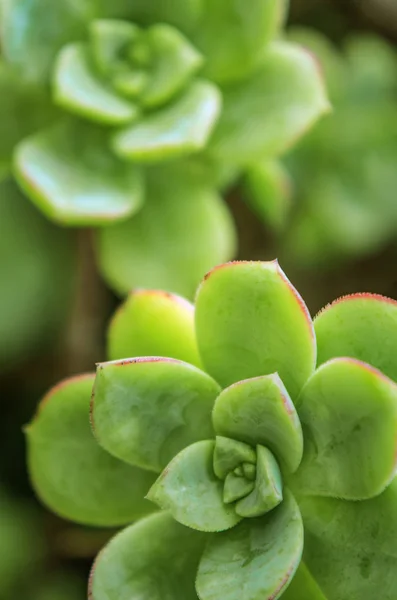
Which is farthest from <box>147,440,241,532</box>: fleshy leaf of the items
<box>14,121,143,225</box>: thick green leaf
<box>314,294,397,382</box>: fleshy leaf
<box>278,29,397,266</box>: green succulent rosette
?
<box>278,29,397,266</box>: green succulent rosette

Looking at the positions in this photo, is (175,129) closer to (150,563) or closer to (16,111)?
(16,111)

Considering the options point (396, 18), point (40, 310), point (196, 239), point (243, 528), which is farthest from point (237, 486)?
point (396, 18)

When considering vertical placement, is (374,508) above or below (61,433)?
above

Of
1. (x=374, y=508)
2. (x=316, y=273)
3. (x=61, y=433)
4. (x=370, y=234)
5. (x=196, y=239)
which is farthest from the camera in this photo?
(x=316, y=273)

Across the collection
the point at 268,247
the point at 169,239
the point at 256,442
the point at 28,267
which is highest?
the point at 256,442

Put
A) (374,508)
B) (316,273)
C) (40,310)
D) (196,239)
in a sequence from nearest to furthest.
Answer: (374,508), (196,239), (40,310), (316,273)

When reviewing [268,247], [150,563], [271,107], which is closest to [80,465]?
[150,563]

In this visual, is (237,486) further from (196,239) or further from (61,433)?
(196,239)
